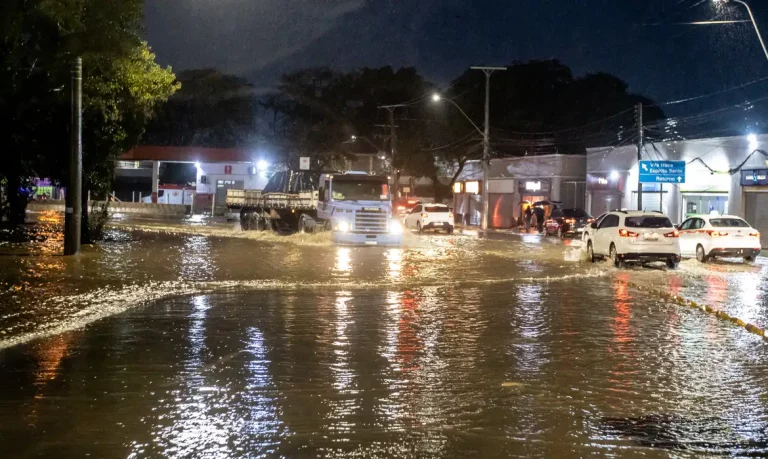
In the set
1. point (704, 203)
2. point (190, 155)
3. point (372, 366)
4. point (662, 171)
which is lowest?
point (372, 366)

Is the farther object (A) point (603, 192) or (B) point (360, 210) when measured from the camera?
(A) point (603, 192)

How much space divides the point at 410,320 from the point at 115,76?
660 inches

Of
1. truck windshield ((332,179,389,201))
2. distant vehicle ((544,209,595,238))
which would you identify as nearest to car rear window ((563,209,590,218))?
distant vehicle ((544,209,595,238))

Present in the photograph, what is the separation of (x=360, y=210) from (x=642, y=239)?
11048mm

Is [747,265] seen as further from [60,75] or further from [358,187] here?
[60,75]

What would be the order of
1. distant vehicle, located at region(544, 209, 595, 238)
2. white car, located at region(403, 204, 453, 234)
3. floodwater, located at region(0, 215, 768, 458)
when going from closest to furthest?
1. floodwater, located at region(0, 215, 768, 458)
2. distant vehicle, located at region(544, 209, 595, 238)
3. white car, located at region(403, 204, 453, 234)

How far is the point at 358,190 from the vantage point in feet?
102

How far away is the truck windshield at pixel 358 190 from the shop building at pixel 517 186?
2160cm

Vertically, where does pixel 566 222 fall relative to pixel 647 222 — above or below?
below

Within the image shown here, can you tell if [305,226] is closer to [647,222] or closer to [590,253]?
[590,253]

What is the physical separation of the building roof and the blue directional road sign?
42668 millimetres

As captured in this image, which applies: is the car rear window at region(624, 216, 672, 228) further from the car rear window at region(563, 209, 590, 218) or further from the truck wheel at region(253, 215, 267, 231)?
the car rear window at region(563, 209, 590, 218)

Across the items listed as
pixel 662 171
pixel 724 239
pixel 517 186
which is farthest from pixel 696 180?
pixel 517 186

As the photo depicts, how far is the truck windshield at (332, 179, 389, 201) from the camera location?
31156 millimetres
